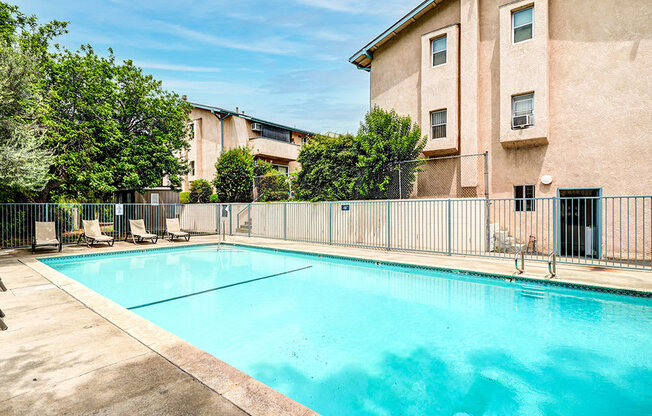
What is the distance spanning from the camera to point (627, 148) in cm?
1051

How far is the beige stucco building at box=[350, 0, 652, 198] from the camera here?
10.5 metres

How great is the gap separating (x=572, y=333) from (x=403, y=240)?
23.6 ft

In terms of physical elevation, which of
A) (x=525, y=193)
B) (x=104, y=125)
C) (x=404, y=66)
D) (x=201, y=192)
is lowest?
(x=525, y=193)

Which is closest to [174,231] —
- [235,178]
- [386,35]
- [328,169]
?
[235,178]

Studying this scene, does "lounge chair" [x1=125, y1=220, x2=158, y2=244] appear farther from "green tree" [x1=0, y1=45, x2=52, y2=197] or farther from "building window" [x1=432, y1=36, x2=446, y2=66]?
"building window" [x1=432, y1=36, x2=446, y2=66]

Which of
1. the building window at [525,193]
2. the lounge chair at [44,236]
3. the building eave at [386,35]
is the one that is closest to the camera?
the lounge chair at [44,236]

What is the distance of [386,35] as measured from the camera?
52.1ft

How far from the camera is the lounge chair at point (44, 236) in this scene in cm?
1145

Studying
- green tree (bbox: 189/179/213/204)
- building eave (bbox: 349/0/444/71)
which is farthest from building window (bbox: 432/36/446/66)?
green tree (bbox: 189/179/213/204)

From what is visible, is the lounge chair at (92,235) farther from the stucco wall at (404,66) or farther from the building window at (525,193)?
the building window at (525,193)

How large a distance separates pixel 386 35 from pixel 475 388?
16.0 m

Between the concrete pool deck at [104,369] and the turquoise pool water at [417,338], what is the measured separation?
88 centimetres

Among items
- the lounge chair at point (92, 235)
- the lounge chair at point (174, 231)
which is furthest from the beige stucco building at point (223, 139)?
the lounge chair at point (92, 235)

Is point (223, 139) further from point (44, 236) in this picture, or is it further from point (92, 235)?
point (44, 236)
